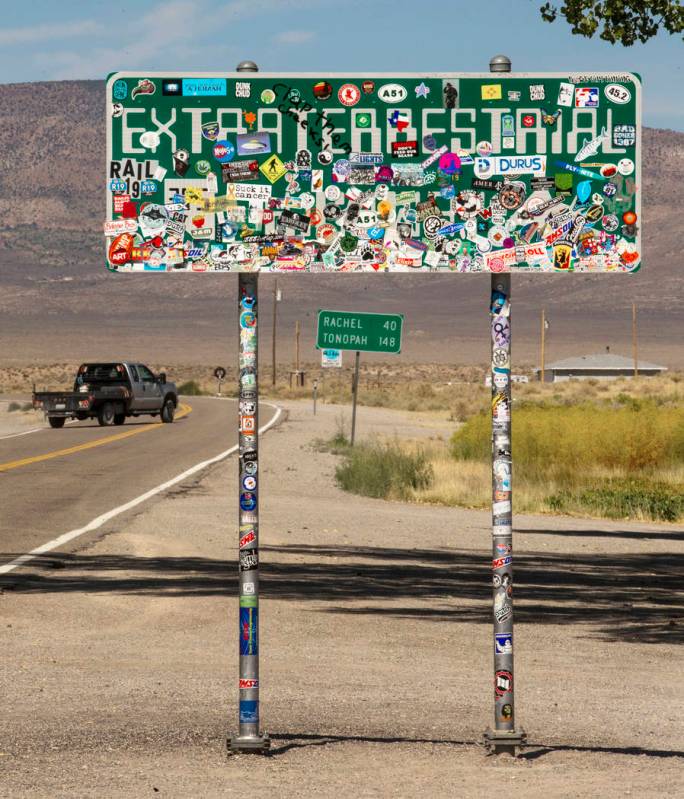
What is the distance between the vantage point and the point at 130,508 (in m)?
22.1

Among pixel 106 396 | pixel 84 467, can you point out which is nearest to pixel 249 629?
pixel 84 467

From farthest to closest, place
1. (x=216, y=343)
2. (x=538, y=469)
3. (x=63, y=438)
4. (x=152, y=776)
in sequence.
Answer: (x=216, y=343), (x=63, y=438), (x=538, y=469), (x=152, y=776)

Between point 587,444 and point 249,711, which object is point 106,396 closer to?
point 587,444

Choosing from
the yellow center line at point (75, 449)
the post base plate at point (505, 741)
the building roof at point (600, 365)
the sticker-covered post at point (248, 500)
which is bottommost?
the yellow center line at point (75, 449)

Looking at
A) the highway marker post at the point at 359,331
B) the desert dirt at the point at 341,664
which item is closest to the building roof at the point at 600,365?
the highway marker post at the point at 359,331

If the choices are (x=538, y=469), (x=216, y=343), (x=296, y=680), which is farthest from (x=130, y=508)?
(x=216, y=343)

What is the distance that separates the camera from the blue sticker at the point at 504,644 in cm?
699

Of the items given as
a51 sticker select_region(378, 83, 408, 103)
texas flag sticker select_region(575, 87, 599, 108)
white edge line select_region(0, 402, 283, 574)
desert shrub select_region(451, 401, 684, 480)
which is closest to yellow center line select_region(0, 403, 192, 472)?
white edge line select_region(0, 402, 283, 574)

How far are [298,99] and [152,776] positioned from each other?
311cm

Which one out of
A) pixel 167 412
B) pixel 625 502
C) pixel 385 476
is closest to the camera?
pixel 625 502

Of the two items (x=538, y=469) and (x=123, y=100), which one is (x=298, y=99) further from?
(x=538, y=469)

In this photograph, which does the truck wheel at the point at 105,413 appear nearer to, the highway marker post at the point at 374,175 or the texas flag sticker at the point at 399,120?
the highway marker post at the point at 374,175

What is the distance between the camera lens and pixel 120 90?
7.11 m

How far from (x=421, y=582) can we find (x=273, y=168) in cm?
880
